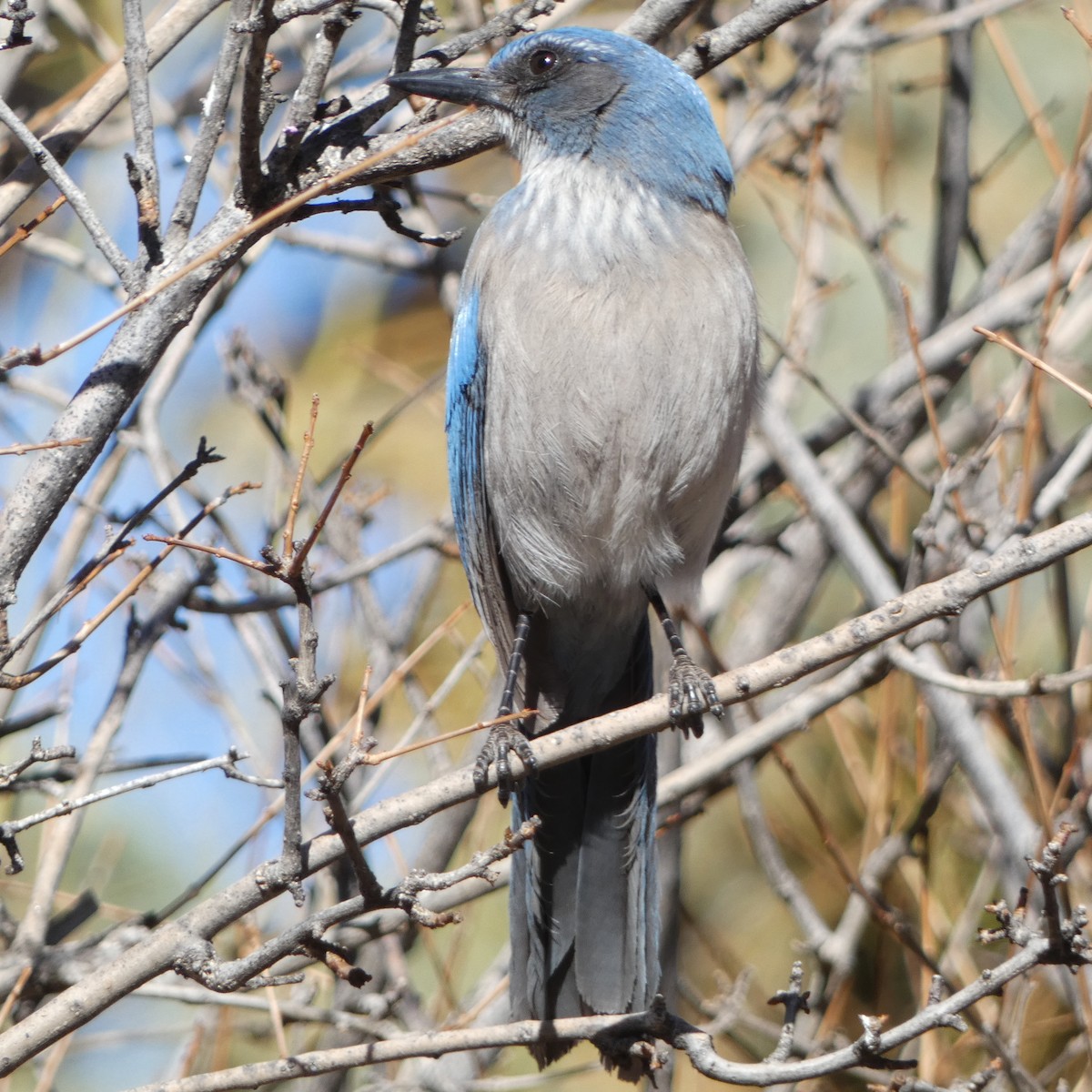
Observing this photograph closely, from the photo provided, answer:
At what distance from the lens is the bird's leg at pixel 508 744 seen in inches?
129

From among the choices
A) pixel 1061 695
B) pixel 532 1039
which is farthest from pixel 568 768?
pixel 1061 695

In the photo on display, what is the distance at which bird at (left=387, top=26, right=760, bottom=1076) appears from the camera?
394 centimetres

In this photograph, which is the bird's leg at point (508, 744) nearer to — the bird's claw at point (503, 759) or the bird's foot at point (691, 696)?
the bird's claw at point (503, 759)

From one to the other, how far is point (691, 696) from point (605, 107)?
6.51ft

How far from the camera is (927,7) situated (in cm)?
627

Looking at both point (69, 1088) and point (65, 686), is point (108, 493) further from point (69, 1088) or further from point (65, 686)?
point (69, 1088)

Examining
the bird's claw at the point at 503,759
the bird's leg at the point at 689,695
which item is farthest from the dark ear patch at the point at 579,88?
the bird's claw at the point at 503,759

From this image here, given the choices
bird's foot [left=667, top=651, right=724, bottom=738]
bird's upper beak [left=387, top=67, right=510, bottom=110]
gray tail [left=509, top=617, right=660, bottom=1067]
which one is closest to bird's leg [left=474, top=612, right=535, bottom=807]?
gray tail [left=509, top=617, right=660, bottom=1067]

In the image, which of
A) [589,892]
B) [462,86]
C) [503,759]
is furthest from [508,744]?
[462,86]

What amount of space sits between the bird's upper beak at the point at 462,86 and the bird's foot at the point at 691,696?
1.75m

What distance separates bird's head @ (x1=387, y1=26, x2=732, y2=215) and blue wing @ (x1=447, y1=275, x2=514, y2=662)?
574mm

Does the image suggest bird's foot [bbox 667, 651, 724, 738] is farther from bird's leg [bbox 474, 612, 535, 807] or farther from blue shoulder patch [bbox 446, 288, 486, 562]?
blue shoulder patch [bbox 446, 288, 486, 562]

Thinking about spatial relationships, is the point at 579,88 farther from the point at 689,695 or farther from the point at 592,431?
the point at 689,695

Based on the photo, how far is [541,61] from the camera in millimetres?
4555
